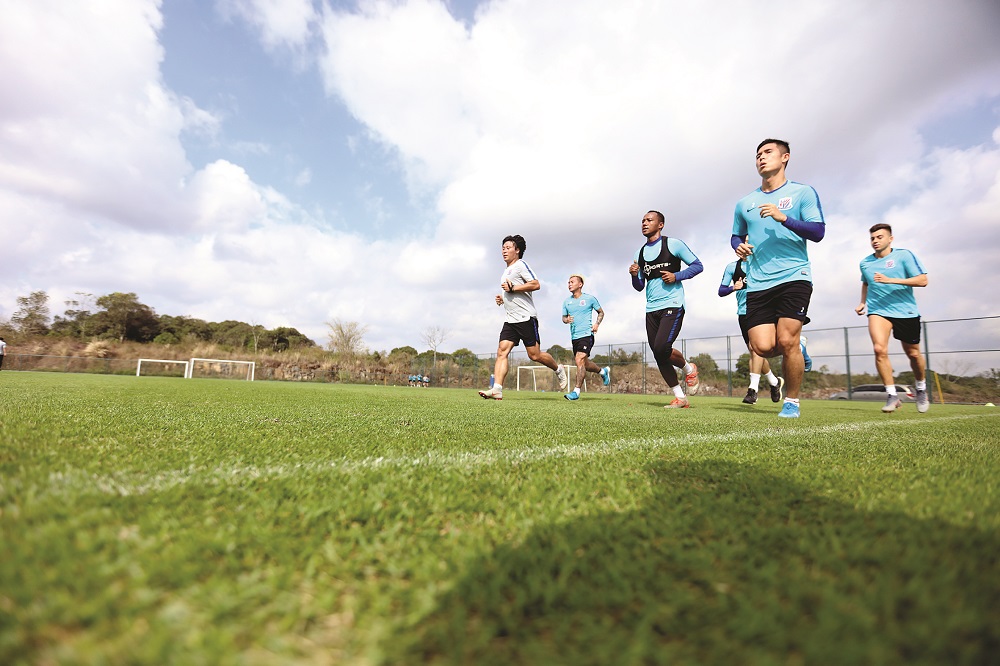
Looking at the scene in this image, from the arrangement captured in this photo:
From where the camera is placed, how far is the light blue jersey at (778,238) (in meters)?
4.49

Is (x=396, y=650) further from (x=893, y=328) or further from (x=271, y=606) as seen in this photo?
(x=893, y=328)

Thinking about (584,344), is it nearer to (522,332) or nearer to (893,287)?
(522,332)

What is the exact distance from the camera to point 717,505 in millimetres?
1401

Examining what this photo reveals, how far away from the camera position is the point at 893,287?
6.04 m

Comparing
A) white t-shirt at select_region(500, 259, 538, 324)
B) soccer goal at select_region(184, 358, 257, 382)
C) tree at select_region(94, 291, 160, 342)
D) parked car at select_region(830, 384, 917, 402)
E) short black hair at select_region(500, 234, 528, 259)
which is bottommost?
parked car at select_region(830, 384, 917, 402)

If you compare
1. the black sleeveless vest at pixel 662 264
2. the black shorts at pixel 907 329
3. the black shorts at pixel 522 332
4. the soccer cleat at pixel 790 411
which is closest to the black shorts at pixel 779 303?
the soccer cleat at pixel 790 411

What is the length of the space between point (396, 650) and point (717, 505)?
110 centimetres

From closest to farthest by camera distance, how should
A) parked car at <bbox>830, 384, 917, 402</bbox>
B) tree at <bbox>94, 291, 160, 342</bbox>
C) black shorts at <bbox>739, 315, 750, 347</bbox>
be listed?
1. black shorts at <bbox>739, 315, 750, 347</bbox>
2. parked car at <bbox>830, 384, 917, 402</bbox>
3. tree at <bbox>94, 291, 160, 342</bbox>

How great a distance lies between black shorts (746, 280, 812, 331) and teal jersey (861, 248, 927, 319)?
8.15 ft

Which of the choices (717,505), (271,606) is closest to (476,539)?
(271,606)

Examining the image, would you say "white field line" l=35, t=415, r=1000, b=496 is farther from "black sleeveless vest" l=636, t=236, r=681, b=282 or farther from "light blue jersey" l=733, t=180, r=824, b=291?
"black sleeveless vest" l=636, t=236, r=681, b=282

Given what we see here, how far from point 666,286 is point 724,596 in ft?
19.1

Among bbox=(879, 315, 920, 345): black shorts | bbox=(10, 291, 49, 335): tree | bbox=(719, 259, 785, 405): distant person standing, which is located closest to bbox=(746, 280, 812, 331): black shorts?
bbox=(719, 259, 785, 405): distant person standing

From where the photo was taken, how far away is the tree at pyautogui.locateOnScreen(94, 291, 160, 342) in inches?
1566
